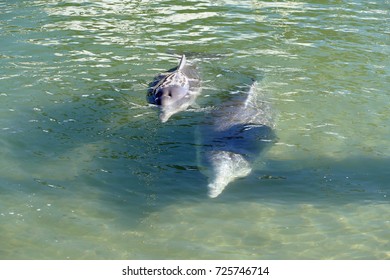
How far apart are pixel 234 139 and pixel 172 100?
1908mm

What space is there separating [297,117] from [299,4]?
809 centimetres

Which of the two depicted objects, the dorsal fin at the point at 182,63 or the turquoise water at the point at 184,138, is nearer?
the turquoise water at the point at 184,138

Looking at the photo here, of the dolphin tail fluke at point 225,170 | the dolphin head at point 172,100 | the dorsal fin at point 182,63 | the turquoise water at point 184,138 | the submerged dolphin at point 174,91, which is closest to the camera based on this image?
the turquoise water at point 184,138

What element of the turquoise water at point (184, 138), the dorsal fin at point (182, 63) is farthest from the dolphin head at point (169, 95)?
the dorsal fin at point (182, 63)

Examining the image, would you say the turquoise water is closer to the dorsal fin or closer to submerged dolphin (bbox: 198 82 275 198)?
submerged dolphin (bbox: 198 82 275 198)

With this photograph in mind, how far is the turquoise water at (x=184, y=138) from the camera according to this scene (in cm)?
834

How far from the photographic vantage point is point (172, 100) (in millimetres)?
12055

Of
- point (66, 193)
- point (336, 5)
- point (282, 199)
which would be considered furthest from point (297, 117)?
point (336, 5)

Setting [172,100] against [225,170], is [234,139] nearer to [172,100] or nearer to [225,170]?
[225,170]

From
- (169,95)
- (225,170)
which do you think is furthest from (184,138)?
(169,95)

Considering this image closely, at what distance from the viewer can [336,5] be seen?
18.6 m

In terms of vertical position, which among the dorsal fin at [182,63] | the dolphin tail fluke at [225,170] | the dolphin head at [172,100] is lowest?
the dolphin tail fluke at [225,170]

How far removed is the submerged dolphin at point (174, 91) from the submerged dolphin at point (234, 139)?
77 centimetres

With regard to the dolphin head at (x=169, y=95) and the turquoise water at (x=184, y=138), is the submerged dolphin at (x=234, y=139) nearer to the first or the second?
the turquoise water at (x=184, y=138)
